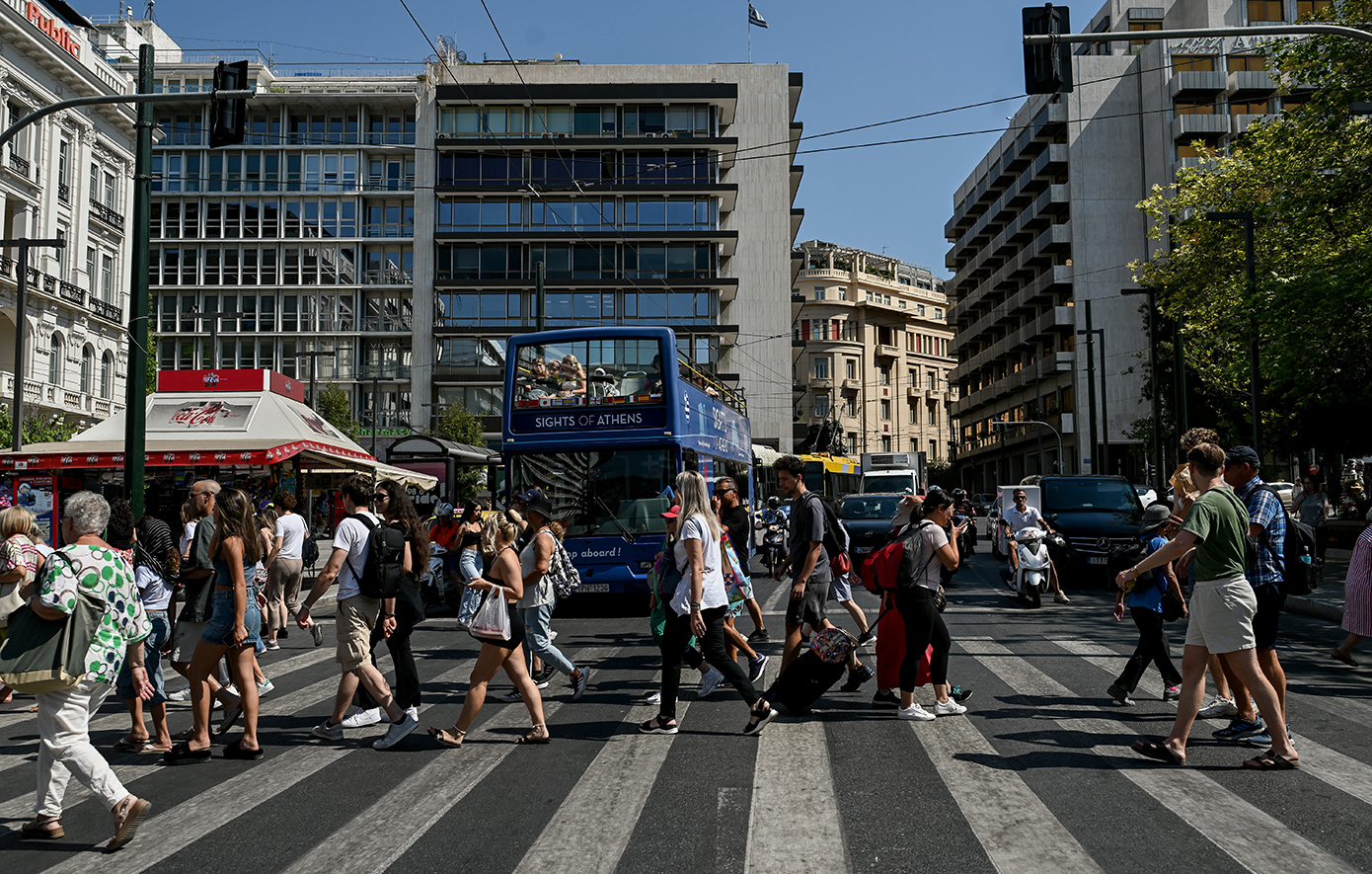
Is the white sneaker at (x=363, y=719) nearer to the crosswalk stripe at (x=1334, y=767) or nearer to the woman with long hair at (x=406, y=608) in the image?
the woman with long hair at (x=406, y=608)

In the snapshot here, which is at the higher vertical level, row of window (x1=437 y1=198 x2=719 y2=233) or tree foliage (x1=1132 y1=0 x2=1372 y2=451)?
row of window (x1=437 y1=198 x2=719 y2=233)

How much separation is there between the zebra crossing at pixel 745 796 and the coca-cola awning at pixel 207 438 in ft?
40.1

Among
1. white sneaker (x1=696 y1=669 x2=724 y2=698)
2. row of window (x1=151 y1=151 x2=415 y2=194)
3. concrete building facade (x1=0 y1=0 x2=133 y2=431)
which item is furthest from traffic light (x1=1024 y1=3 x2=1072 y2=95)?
row of window (x1=151 y1=151 x2=415 y2=194)

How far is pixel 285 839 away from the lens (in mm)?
5172

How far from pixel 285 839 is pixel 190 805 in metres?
0.97

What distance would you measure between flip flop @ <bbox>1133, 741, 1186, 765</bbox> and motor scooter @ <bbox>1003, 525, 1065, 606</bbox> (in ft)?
30.3

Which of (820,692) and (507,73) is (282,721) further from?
(507,73)

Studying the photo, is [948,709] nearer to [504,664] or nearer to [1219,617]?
[1219,617]

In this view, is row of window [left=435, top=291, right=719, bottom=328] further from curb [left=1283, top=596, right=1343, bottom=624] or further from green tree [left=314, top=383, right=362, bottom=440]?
curb [left=1283, top=596, right=1343, bottom=624]

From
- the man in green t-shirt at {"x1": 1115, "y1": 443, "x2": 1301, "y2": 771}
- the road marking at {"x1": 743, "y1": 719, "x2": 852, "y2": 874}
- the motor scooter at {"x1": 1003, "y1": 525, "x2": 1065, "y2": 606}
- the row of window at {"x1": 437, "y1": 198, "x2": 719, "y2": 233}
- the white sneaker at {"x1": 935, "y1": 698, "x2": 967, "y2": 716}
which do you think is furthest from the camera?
the row of window at {"x1": 437, "y1": 198, "x2": 719, "y2": 233}

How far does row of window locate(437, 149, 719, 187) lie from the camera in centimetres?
5978

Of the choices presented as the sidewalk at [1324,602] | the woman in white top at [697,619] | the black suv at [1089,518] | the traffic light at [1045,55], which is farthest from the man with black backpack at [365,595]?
→ the black suv at [1089,518]

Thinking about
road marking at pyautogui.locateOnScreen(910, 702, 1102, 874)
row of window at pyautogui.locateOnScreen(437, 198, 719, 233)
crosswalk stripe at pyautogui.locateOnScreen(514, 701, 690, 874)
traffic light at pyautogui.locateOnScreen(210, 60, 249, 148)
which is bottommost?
crosswalk stripe at pyautogui.locateOnScreen(514, 701, 690, 874)

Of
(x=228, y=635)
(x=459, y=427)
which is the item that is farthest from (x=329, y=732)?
(x=459, y=427)
